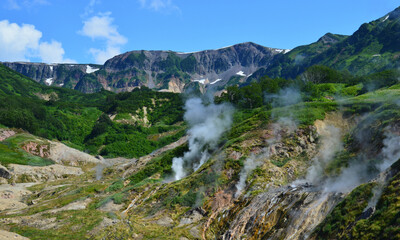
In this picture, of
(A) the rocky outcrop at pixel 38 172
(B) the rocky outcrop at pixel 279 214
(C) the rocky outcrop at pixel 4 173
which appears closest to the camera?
(B) the rocky outcrop at pixel 279 214

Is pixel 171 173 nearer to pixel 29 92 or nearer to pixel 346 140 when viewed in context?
pixel 346 140

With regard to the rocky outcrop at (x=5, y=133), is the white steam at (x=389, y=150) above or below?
below

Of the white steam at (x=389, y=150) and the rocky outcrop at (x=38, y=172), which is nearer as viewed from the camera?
the white steam at (x=389, y=150)

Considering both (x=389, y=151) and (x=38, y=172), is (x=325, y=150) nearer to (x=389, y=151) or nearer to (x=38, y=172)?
(x=389, y=151)

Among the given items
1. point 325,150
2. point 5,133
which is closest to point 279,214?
point 325,150

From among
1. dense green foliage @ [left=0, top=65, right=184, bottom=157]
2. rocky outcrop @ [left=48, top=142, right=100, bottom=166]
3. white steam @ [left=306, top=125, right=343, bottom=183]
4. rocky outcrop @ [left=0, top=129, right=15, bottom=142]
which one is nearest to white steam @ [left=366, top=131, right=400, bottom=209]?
white steam @ [left=306, top=125, right=343, bottom=183]

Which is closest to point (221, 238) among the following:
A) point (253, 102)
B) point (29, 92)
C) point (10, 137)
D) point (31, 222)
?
point (31, 222)

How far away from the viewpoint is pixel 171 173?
32.8 meters

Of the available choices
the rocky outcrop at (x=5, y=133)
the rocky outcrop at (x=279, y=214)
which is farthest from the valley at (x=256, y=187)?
the rocky outcrop at (x=5, y=133)

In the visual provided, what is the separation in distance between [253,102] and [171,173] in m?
28.9

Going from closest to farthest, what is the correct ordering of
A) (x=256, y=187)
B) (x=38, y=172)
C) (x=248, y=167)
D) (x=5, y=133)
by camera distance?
(x=256, y=187)
(x=248, y=167)
(x=38, y=172)
(x=5, y=133)

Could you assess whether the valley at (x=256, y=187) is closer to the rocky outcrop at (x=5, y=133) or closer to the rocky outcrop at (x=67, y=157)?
the rocky outcrop at (x=67, y=157)

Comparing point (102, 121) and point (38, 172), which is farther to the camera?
point (102, 121)

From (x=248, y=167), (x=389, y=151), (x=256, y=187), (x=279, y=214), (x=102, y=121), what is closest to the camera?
(x=279, y=214)
